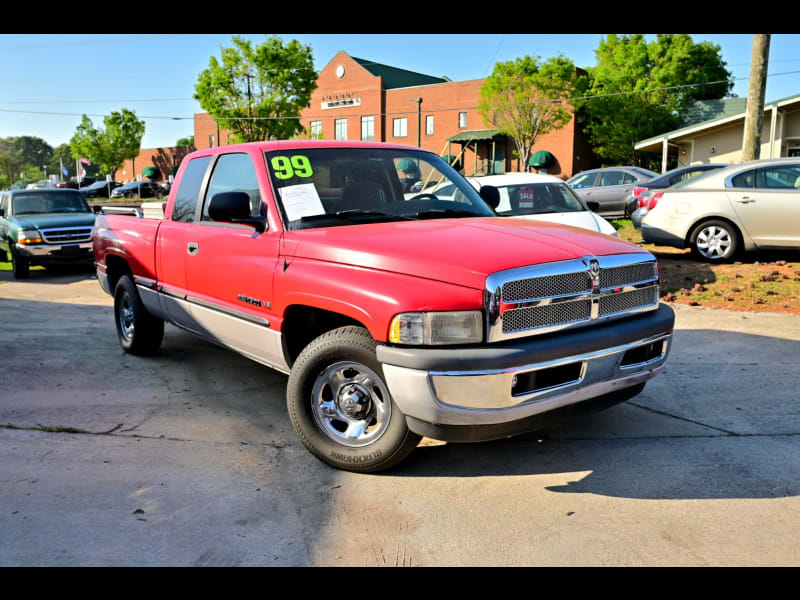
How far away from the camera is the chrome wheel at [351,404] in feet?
11.7

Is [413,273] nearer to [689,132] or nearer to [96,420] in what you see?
[96,420]

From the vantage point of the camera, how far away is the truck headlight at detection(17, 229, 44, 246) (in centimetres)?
1234

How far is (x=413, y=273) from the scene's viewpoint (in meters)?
3.31

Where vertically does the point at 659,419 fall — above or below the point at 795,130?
below

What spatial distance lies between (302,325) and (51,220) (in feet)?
35.5

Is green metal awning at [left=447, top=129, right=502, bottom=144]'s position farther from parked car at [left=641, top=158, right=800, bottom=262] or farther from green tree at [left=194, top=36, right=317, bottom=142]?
parked car at [left=641, top=158, right=800, bottom=262]

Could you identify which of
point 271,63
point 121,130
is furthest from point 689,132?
point 121,130

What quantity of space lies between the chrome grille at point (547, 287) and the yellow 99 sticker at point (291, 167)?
70.6 inches

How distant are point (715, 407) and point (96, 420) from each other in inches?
170

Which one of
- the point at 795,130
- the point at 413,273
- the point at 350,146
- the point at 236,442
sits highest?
the point at 795,130

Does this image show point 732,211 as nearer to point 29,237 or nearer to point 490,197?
point 490,197

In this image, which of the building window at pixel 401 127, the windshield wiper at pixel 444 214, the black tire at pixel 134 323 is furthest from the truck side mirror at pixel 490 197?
the building window at pixel 401 127

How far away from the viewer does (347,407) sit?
12.0 ft

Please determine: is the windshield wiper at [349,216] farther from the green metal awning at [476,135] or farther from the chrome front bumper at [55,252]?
the green metal awning at [476,135]
